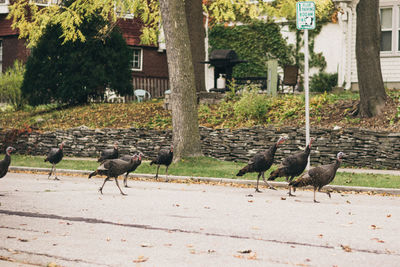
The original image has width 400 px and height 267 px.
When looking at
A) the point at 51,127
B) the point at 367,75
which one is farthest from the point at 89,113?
the point at 367,75

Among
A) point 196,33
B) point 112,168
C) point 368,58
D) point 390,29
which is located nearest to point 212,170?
point 112,168

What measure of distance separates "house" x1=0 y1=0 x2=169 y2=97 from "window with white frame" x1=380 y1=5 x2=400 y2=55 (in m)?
15.5

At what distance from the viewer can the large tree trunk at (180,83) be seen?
19.8 m

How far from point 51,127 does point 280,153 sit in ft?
36.4

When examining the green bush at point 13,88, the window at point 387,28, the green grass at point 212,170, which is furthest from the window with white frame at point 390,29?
the green bush at point 13,88

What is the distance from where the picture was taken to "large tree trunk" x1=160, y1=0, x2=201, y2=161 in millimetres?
19797

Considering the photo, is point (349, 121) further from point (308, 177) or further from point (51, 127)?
point (51, 127)

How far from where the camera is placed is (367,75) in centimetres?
2062

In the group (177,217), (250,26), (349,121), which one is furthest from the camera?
(250,26)

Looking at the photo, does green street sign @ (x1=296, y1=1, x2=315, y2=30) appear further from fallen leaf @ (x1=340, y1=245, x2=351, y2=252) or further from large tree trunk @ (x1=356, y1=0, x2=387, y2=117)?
fallen leaf @ (x1=340, y1=245, x2=351, y2=252)

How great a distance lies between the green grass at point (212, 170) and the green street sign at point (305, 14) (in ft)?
12.8

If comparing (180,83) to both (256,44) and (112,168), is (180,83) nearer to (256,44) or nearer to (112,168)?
(112,168)

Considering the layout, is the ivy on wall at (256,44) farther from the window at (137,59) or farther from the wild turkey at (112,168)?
the wild turkey at (112,168)

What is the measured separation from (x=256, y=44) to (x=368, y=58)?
15.7 metres
